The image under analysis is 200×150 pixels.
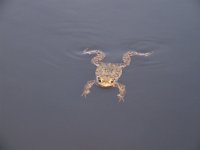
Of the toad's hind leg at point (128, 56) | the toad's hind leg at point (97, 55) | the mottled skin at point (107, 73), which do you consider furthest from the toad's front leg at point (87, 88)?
the toad's hind leg at point (128, 56)

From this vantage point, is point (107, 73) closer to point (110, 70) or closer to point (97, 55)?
point (110, 70)

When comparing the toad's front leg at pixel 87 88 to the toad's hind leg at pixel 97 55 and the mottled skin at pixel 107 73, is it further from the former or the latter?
the toad's hind leg at pixel 97 55

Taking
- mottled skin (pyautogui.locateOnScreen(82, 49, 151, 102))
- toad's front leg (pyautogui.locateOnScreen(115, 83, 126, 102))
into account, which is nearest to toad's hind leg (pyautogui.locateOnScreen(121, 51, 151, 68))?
mottled skin (pyautogui.locateOnScreen(82, 49, 151, 102))

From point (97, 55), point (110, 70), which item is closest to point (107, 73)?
point (110, 70)

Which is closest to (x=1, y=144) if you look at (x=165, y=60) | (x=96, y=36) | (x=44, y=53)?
(x=44, y=53)

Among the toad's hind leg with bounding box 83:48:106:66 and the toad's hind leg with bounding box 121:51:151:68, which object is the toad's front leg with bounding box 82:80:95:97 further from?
the toad's hind leg with bounding box 121:51:151:68

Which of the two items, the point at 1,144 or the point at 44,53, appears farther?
the point at 44,53

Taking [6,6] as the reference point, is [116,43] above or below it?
below

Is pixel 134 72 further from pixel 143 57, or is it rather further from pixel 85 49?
pixel 85 49
